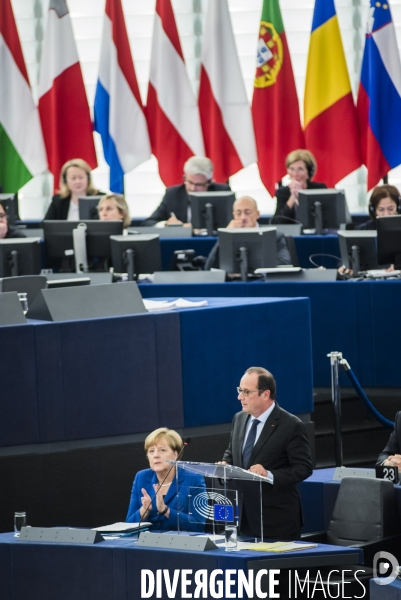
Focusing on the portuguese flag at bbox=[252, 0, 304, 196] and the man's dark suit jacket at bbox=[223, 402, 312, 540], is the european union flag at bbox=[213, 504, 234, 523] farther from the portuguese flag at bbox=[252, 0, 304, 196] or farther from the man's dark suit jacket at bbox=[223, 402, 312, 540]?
the portuguese flag at bbox=[252, 0, 304, 196]

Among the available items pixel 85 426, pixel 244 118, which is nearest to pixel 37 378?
pixel 85 426

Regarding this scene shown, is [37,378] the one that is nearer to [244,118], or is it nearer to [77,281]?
[77,281]

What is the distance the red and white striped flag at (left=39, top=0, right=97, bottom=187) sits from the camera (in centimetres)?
1430

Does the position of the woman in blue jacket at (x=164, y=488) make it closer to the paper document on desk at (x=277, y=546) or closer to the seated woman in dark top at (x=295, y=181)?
the paper document on desk at (x=277, y=546)

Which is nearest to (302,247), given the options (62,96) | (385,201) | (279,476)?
(385,201)

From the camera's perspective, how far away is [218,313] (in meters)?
8.62

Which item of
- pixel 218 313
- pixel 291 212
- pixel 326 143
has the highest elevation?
pixel 326 143

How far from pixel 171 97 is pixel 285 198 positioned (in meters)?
2.33

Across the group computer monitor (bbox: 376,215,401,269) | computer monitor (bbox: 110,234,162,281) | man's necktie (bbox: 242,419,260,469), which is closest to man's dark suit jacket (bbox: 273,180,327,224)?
computer monitor (bbox: 110,234,162,281)

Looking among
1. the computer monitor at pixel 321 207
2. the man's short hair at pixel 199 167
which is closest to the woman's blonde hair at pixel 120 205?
the man's short hair at pixel 199 167

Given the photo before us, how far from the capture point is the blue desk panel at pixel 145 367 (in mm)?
7895

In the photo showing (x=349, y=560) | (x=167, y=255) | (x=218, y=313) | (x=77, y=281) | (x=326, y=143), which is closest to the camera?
(x=349, y=560)

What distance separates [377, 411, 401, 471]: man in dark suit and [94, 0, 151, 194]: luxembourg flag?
787cm

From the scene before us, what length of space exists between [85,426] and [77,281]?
1784 mm
